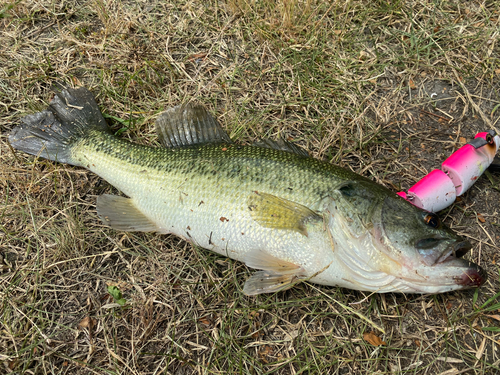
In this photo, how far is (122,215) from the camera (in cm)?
303

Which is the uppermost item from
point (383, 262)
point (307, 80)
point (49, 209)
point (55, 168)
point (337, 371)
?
point (307, 80)

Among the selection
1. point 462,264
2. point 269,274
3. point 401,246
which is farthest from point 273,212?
point 462,264

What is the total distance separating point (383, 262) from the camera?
7.87ft

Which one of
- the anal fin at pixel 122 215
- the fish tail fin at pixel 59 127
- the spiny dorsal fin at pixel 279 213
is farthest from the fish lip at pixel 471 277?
the fish tail fin at pixel 59 127

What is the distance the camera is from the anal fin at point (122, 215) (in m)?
3.01

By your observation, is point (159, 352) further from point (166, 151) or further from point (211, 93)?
point (211, 93)

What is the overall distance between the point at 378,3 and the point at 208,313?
12.4 ft

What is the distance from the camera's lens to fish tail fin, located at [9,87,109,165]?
3324 millimetres

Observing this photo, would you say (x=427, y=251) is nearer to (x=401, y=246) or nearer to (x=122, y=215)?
(x=401, y=246)

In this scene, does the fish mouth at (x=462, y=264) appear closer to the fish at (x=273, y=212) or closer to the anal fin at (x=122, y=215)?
the fish at (x=273, y=212)

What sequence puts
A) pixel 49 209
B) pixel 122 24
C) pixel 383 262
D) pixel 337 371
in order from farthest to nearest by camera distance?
pixel 122 24, pixel 49 209, pixel 337 371, pixel 383 262

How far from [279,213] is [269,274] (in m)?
0.49

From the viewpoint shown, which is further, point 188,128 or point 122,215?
point 188,128

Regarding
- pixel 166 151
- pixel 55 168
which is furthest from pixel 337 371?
pixel 55 168
